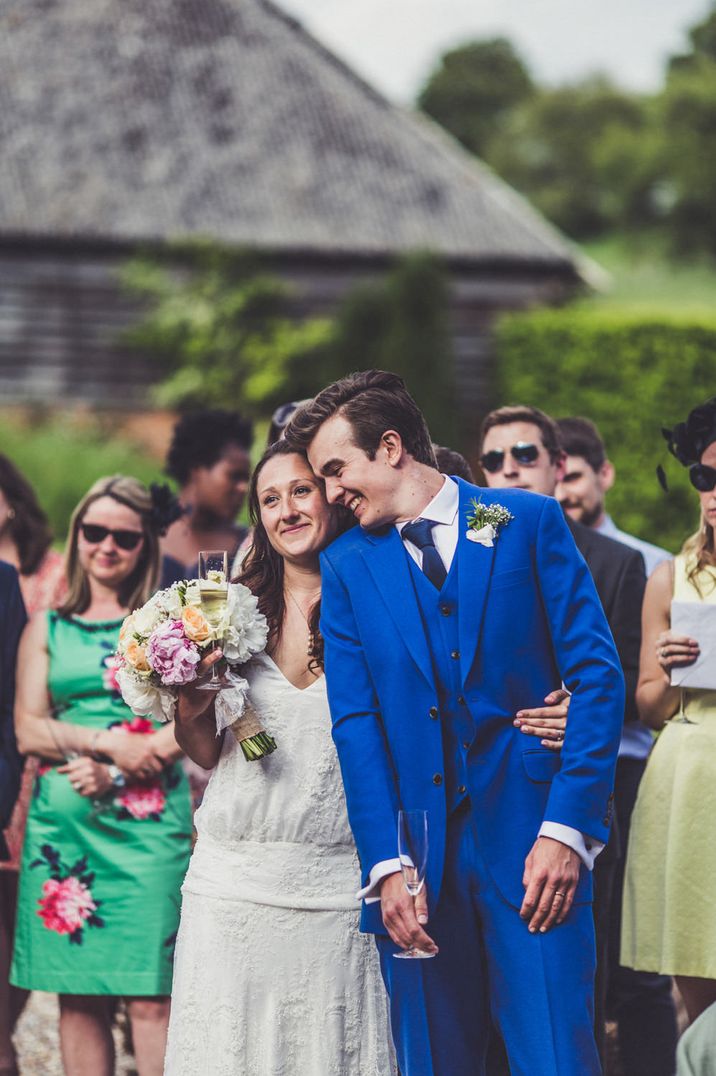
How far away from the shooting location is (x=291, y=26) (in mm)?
26312

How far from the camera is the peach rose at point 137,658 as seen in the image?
368 cm

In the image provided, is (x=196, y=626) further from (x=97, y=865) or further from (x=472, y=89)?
(x=472, y=89)

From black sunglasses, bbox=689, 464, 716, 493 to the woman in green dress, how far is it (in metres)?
2.01

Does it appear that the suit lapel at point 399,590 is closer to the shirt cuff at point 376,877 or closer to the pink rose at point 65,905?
the shirt cuff at point 376,877

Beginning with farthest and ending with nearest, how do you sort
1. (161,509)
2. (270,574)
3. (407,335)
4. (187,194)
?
(187,194), (407,335), (161,509), (270,574)

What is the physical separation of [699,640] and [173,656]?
1.70 metres

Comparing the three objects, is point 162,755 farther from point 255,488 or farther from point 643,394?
point 643,394

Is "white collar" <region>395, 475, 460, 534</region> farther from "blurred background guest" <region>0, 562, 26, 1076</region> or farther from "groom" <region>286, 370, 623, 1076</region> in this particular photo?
"blurred background guest" <region>0, 562, 26, 1076</region>

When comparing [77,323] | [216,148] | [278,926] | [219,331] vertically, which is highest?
[216,148]

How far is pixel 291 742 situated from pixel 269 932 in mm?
512

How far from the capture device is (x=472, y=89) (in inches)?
3105

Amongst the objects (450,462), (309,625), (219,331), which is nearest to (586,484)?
(450,462)

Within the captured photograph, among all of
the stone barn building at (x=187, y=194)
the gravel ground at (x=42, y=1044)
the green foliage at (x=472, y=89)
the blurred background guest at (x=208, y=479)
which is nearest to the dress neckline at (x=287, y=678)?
the blurred background guest at (x=208, y=479)

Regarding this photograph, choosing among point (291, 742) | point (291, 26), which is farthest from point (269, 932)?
point (291, 26)
